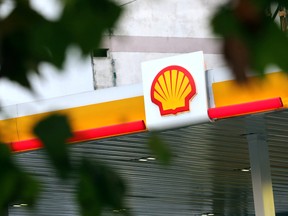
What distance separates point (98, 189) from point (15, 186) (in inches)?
6.1

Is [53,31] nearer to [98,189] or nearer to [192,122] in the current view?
[98,189]

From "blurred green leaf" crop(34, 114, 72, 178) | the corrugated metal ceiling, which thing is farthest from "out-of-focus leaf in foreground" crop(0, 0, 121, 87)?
the corrugated metal ceiling

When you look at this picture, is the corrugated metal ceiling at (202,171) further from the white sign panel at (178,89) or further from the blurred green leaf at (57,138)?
the blurred green leaf at (57,138)

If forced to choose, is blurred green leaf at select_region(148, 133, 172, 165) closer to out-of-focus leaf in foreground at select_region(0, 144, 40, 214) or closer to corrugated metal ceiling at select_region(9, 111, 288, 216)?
out-of-focus leaf in foreground at select_region(0, 144, 40, 214)

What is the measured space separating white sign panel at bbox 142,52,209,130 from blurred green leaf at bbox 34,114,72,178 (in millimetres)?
9351

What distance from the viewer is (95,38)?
1789mm

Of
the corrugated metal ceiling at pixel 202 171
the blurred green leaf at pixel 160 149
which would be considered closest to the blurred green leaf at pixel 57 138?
the blurred green leaf at pixel 160 149

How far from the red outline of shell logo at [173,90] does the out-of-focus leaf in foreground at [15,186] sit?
9.36 metres

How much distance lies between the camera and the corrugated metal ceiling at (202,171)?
1252 cm

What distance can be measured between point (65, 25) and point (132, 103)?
10.1 m

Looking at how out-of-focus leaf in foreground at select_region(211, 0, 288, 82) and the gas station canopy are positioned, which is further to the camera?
the gas station canopy

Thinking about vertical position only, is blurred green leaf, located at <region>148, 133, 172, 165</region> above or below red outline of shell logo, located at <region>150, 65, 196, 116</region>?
below

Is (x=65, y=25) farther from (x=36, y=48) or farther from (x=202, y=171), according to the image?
(x=202, y=171)

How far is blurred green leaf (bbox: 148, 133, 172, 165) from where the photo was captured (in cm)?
194
